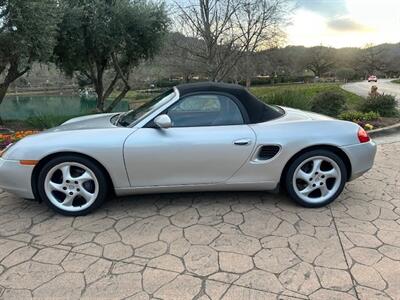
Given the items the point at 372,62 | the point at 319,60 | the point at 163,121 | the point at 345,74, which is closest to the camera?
the point at 163,121

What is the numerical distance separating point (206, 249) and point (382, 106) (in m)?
8.12

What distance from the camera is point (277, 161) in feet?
10.6

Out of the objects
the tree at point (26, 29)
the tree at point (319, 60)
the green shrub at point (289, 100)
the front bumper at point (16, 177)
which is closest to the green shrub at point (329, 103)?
the green shrub at point (289, 100)

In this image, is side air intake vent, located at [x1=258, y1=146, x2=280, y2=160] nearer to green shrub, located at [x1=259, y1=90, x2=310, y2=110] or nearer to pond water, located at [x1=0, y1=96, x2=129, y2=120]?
green shrub, located at [x1=259, y1=90, x2=310, y2=110]

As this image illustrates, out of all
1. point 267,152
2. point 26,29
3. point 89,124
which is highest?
point 26,29

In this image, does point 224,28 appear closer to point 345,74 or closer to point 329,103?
point 329,103

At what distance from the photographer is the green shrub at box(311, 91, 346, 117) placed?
9.16m

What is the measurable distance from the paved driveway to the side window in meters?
0.88

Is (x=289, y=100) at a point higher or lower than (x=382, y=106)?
higher

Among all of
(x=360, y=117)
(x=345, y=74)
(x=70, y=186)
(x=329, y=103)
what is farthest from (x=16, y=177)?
(x=345, y=74)

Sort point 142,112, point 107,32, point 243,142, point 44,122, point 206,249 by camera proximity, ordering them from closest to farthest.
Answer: point 206,249, point 243,142, point 142,112, point 44,122, point 107,32

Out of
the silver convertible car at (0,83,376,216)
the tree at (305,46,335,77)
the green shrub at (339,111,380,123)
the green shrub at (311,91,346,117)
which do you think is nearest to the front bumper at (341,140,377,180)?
the silver convertible car at (0,83,376,216)

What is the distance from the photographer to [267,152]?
10.6 feet

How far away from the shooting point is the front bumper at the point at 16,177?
10.2 ft
